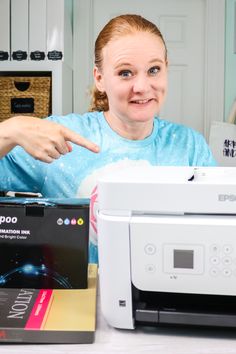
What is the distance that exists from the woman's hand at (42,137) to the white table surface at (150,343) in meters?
0.36

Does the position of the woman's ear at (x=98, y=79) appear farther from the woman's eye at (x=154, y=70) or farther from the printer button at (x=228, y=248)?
the printer button at (x=228, y=248)

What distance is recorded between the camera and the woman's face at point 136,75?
1.49m

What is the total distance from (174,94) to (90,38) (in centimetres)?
71

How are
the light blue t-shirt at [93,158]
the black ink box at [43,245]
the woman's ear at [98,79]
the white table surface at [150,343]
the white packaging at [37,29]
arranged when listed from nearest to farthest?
the white table surface at [150,343]
the black ink box at [43,245]
the light blue t-shirt at [93,158]
the woman's ear at [98,79]
the white packaging at [37,29]

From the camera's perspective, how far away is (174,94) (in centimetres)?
326

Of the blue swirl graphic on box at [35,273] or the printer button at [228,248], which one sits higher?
the printer button at [228,248]

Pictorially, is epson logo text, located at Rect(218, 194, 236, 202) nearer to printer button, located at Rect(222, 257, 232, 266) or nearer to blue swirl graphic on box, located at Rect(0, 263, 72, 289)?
printer button, located at Rect(222, 257, 232, 266)

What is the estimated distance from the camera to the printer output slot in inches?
29.4

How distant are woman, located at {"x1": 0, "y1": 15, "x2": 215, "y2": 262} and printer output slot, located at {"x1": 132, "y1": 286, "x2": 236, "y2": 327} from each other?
2.28ft

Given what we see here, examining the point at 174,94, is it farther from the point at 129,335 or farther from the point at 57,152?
the point at 129,335

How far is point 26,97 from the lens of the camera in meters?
2.52

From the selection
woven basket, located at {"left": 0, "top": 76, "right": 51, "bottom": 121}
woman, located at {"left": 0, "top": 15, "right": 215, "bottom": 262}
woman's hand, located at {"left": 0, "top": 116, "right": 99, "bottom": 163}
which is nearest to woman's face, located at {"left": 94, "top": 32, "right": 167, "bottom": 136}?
woman, located at {"left": 0, "top": 15, "right": 215, "bottom": 262}

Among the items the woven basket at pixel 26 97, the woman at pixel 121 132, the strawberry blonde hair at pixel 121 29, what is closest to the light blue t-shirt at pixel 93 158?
the woman at pixel 121 132

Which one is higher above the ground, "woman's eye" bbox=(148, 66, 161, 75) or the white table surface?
"woman's eye" bbox=(148, 66, 161, 75)
